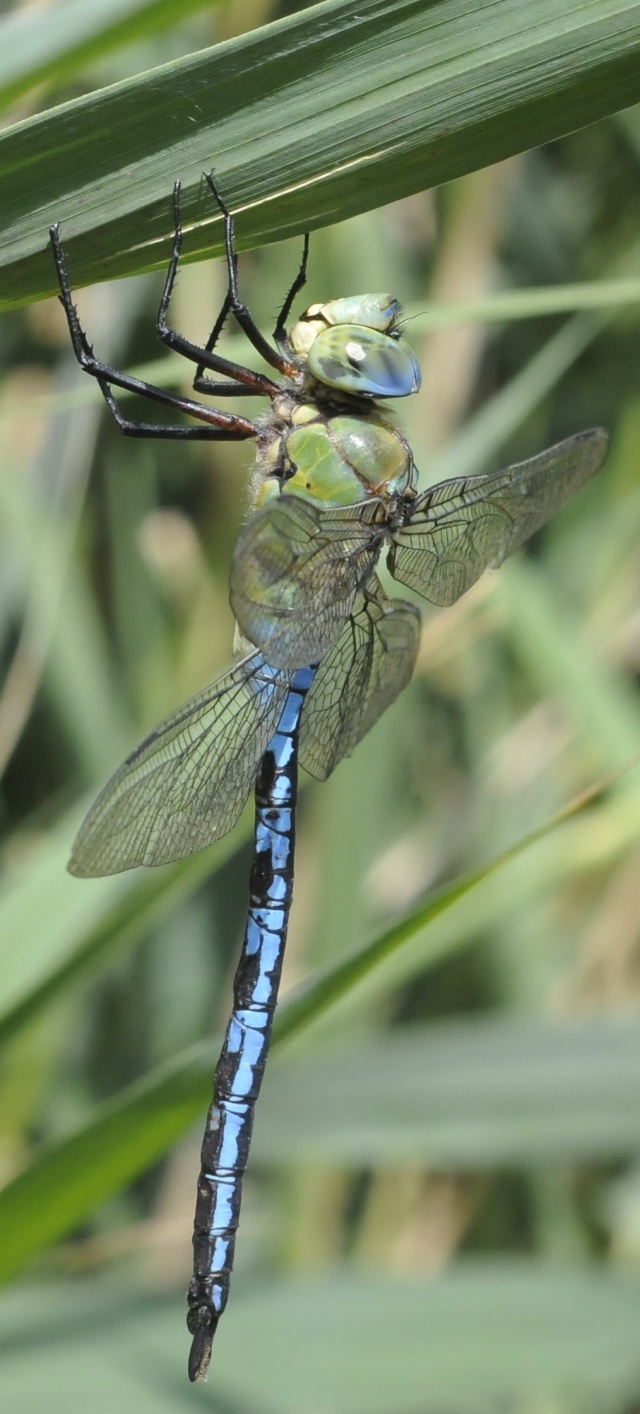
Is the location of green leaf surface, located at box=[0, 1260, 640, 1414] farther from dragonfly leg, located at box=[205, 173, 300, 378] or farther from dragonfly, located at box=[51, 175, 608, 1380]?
dragonfly leg, located at box=[205, 173, 300, 378]

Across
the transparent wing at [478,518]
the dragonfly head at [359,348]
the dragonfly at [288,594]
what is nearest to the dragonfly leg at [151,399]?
the dragonfly at [288,594]

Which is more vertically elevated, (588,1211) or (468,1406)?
(588,1211)

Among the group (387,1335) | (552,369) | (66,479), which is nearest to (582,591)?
(552,369)

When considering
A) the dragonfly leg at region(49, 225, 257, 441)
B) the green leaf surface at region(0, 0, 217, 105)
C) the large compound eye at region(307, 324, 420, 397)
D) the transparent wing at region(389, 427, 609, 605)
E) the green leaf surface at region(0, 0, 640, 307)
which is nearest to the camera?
the green leaf surface at region(0, 0, 640, 307)

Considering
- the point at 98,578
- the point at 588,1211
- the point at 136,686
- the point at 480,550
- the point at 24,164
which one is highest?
the point at 98,578

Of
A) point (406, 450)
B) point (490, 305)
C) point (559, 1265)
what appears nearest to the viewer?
point (490, 305)

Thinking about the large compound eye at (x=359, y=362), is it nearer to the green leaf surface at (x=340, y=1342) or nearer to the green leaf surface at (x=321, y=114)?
the green leaf surface at (x=321, y=114)

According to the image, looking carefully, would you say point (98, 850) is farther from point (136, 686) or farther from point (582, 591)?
point (582, 591)

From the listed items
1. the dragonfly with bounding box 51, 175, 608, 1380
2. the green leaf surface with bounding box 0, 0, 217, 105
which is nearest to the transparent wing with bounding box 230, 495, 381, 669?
the dragonfly with bounding box 51, 175, 608, 1380
